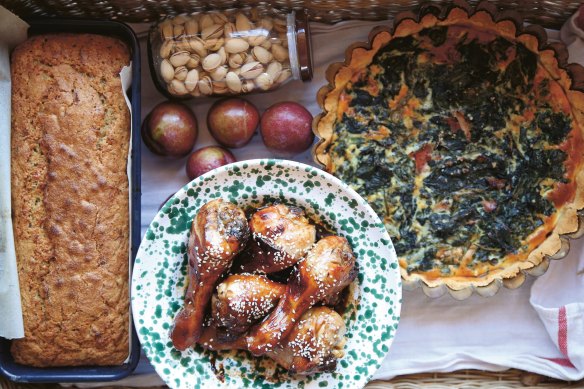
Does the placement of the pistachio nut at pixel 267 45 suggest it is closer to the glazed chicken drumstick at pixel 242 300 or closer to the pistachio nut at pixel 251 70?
the pistachio nut at pixel 251 70

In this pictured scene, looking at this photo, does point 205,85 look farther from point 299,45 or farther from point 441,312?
point 441,312

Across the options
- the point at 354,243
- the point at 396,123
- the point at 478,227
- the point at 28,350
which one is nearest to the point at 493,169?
the point at 478,227

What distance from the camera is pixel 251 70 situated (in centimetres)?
173

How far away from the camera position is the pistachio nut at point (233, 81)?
174cm

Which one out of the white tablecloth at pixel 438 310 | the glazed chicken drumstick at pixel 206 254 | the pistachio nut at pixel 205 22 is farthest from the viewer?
the white tablecloth at pixel 438 310

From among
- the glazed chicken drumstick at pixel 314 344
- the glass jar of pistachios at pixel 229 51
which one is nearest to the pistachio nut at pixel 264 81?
the glass jar of pistachios at pixel 229 51

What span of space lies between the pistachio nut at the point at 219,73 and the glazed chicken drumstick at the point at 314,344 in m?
0.63

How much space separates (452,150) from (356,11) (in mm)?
460

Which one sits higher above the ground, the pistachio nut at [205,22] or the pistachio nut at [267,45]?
the pistachio nut at [205,22]

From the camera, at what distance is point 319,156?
1711mm

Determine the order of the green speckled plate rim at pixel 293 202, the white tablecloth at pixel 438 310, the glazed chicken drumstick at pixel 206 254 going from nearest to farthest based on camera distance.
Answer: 1. the glazed chicken drumstick at pixel 206 254
2. the green speckled plate rim at pixel 293 202
3. the white tablecloth at pixel 438 310

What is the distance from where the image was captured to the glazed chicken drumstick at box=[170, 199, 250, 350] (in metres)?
1.53

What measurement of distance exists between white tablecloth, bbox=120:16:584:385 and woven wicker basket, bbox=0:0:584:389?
4 centimetres

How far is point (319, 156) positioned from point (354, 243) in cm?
23
